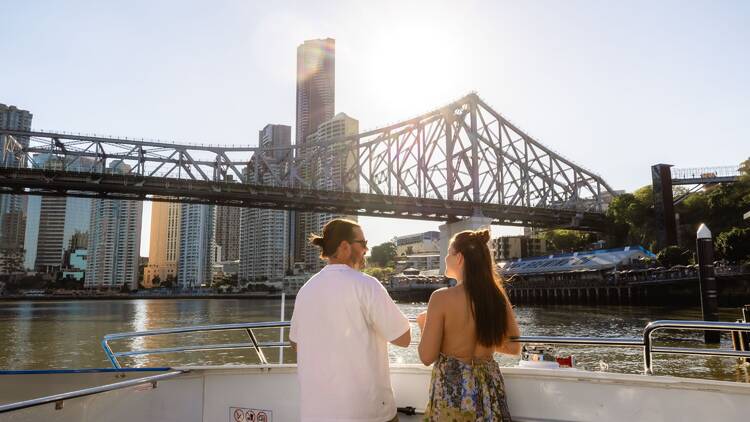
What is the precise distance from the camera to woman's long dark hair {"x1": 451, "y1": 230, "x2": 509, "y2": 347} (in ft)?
7.45

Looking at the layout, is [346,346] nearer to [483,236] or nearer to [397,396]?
[483,236]

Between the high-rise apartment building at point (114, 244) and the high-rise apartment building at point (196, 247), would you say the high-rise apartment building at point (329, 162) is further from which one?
the high-rise apartment building at point (114, 244)

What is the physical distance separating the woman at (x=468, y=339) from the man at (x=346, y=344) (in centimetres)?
22

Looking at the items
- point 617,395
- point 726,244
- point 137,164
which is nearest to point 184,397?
point 617,395

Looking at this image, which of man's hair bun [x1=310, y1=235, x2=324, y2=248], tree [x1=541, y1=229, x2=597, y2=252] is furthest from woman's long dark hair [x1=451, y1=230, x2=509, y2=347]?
tree [x1=541, y1=229, x2=597, y2=252]

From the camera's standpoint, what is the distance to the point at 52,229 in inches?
4390

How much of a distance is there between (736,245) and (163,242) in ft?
414

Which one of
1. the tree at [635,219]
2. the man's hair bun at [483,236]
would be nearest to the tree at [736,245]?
the tree at [635,219]

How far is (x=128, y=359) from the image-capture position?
1431 cm

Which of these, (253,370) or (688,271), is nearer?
(253,370)

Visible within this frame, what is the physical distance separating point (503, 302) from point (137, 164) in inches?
1707

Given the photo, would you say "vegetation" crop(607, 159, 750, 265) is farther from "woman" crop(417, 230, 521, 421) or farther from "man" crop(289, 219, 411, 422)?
"man" crop(289, 219, 411, 422)

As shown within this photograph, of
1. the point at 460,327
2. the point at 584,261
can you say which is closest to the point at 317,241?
the point at 460,327

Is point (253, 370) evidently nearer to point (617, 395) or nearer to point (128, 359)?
point (617, 395)
